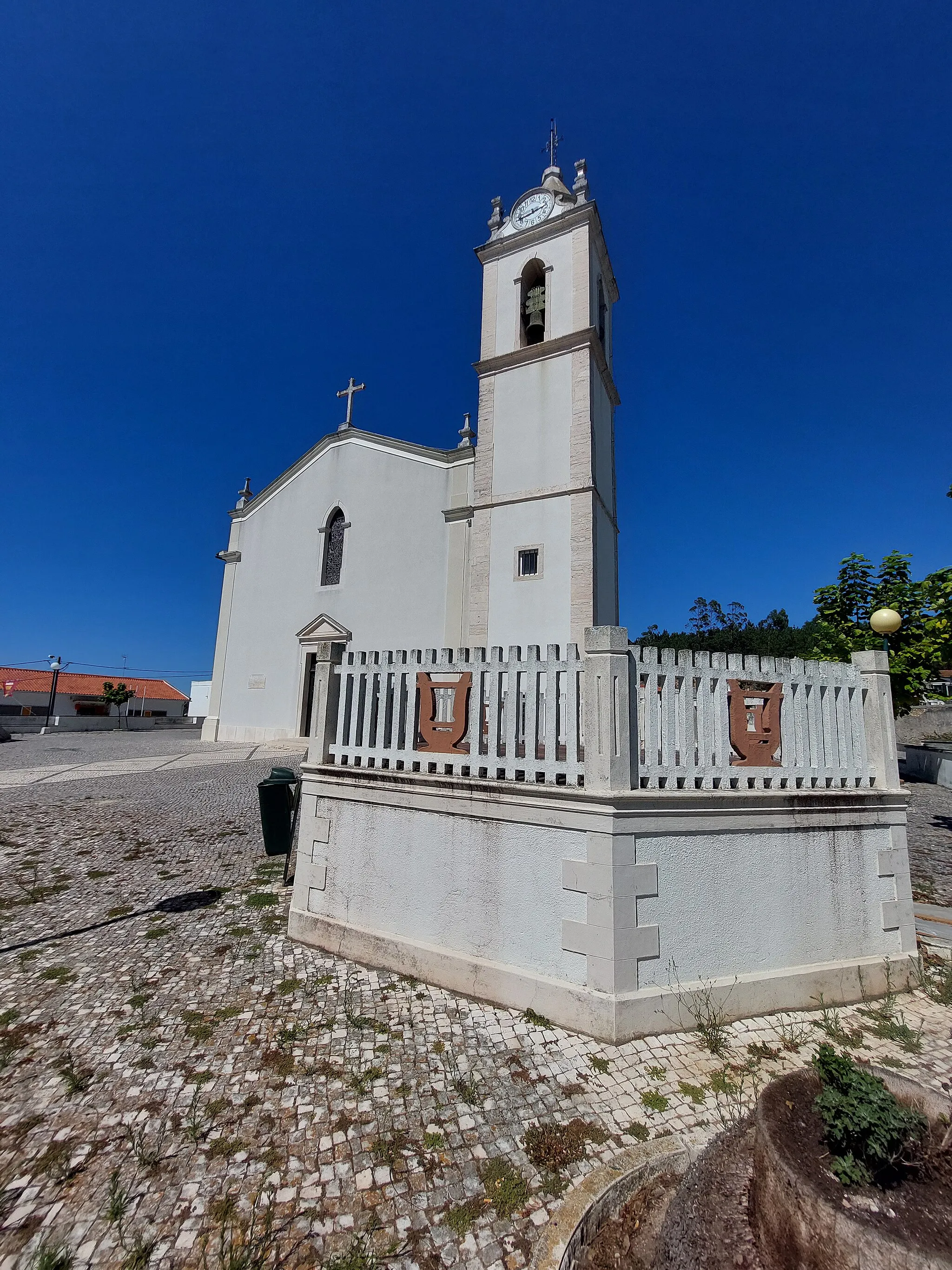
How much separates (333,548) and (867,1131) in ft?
66.7

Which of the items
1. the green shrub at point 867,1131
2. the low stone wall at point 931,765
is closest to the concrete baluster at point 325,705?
the green shrub at point 867,1131

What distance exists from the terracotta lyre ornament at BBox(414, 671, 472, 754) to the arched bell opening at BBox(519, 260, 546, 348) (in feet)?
46.4

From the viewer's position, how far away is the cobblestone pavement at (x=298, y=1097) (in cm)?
214

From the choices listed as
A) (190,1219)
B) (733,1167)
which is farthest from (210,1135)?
(733,1167)

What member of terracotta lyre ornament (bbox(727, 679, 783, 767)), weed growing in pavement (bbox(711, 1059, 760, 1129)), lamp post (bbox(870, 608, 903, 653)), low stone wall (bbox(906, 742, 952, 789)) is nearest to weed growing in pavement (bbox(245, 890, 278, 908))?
weed growing in pavement (bbox(711, 1059, 760, 1129))

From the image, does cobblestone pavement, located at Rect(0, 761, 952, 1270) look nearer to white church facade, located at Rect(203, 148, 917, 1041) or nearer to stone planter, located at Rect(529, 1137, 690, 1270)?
stone planter, located at Rect(529, 1137, 690, 1270)

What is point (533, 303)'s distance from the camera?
1581cm

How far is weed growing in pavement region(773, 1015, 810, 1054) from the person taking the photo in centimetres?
340

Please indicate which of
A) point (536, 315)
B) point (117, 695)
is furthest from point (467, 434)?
point (117, 695)

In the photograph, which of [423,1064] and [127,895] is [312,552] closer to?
[127,895]

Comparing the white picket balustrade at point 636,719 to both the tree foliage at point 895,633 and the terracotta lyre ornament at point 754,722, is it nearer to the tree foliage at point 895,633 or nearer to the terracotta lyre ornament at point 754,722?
the terracotta lyre ornament at point 754,722

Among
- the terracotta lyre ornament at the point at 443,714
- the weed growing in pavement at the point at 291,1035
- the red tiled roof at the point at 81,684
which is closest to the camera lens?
the weed growing in pavement at the point at 291,1035

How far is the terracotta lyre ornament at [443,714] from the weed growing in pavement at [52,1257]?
9.56ft

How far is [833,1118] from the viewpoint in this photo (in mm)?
1916
